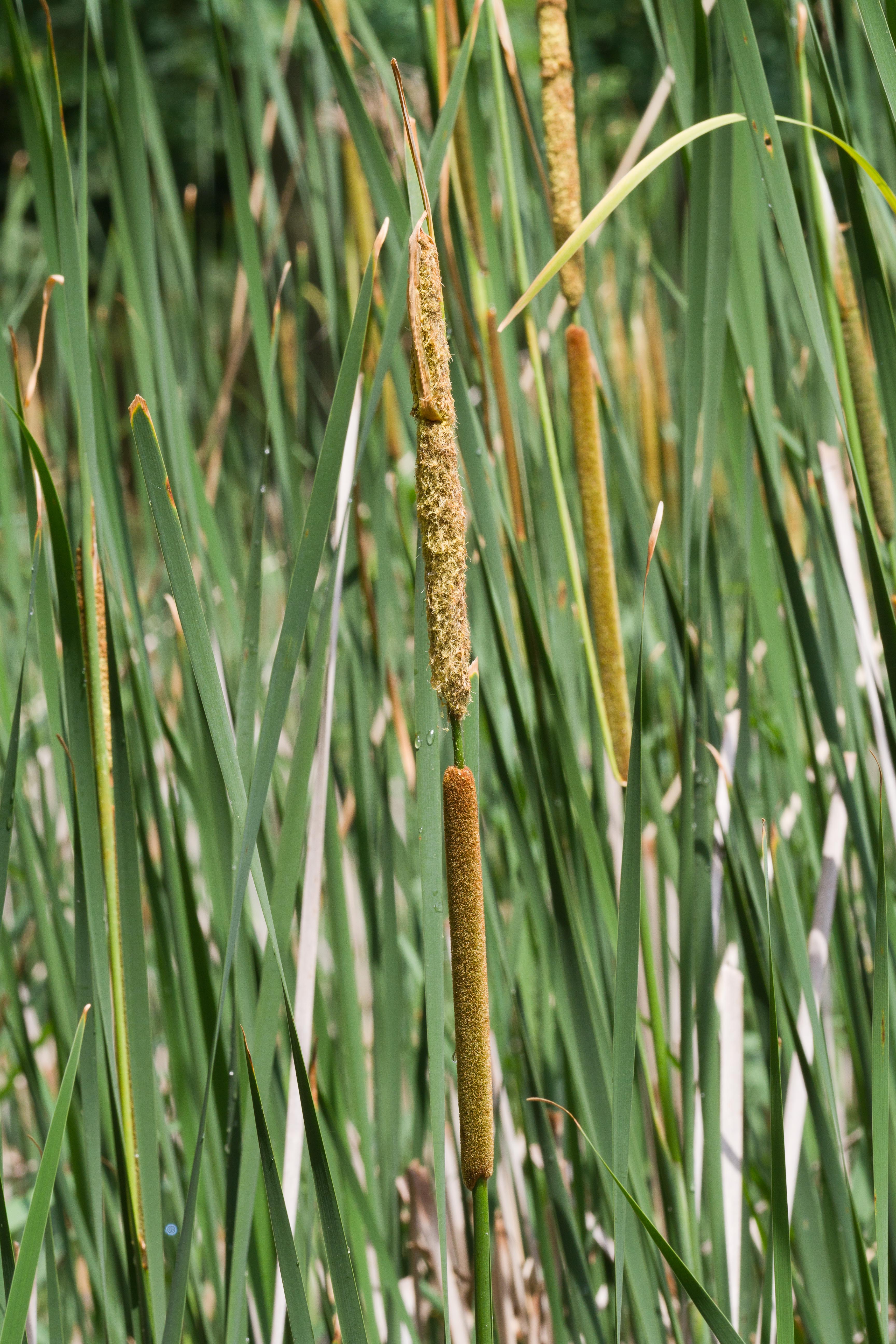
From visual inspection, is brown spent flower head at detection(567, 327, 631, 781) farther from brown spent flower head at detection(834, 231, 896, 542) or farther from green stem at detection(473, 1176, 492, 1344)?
green stem at detection(473, 1176, 492, 1344)

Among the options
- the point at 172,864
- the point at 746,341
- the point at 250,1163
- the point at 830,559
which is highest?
the point at 746,341

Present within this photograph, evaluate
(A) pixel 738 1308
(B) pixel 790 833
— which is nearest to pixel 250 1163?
(A) pixel 738 1308

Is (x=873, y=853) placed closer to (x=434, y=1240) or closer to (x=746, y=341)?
(x=746, y=341)

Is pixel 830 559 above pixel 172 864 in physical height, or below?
above

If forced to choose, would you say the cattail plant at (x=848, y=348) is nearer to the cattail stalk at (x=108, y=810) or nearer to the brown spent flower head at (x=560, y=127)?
the brown spent flower head at (x=560, y=127)

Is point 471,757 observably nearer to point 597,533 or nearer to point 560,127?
point 597,533

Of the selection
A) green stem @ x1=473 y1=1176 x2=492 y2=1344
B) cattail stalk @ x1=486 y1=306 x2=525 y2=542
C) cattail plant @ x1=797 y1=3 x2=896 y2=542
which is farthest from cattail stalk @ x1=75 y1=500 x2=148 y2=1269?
cattail plant @ x1=797 y1=3 x2=896 y2=542

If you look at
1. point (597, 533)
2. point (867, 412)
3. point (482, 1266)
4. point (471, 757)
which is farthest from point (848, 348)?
point (482, 1266)
